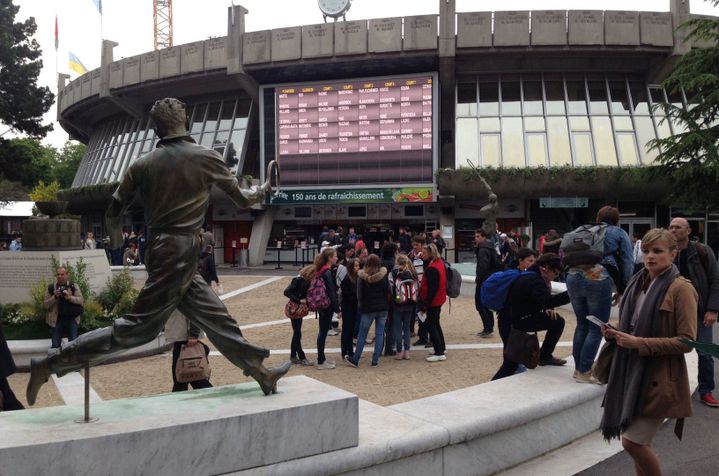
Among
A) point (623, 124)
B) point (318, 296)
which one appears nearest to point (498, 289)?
point (318, 296)

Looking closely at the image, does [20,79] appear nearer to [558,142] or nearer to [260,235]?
[260,235]

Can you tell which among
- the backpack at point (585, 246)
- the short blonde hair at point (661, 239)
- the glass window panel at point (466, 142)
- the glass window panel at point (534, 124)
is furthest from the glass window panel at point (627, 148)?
the short blonde hair at point (661, 239)

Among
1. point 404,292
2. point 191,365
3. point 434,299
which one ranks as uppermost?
point 404,292

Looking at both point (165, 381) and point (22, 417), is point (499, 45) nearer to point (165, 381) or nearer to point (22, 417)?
point (165, 381)

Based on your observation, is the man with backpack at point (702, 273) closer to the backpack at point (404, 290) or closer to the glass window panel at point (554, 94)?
the backpack at point (404, 290)

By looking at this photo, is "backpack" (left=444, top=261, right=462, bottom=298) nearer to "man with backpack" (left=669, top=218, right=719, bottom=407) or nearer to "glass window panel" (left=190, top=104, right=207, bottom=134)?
"man with backpack" (left=669, top=218, right=719, bottom=407)

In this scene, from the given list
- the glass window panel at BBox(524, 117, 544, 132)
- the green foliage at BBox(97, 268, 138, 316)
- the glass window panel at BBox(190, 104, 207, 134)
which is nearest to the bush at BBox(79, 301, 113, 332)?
the green foliage at BBox(97, 268, 138, 316)

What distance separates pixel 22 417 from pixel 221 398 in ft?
3.92

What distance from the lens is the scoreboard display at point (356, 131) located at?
977 inches

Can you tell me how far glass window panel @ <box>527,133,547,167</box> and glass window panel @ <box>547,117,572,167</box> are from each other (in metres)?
0.27

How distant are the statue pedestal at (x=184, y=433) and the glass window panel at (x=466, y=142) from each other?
2238 cm

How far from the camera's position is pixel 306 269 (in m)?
7.80

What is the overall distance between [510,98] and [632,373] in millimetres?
26195

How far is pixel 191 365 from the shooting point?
5.23 metres
